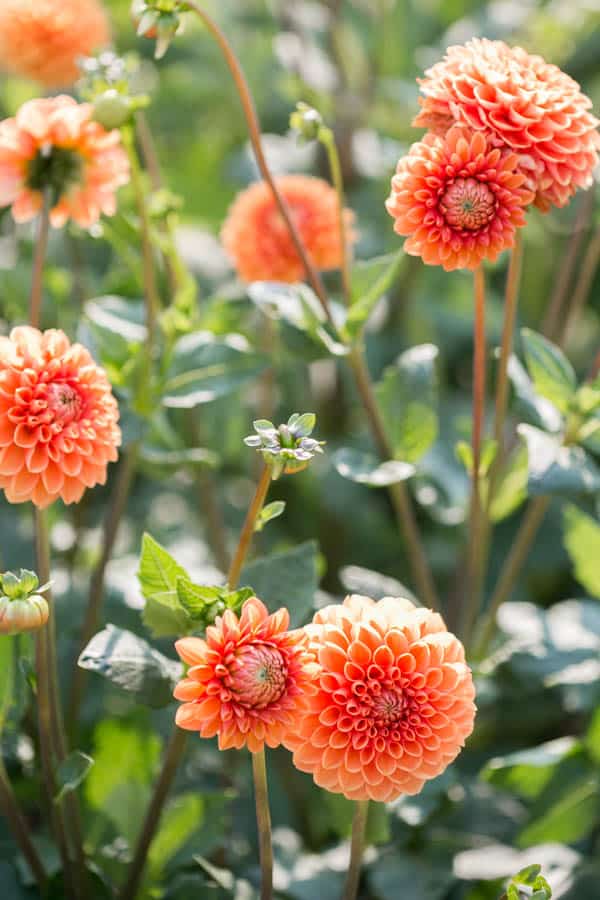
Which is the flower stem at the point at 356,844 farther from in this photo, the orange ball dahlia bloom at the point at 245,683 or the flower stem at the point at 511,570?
the flower stem at the point at 511,570

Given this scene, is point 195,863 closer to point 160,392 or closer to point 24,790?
point 24,790

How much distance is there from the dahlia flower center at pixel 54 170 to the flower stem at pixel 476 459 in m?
0.26

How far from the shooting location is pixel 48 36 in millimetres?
1023

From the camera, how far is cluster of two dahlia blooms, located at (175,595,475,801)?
49cm

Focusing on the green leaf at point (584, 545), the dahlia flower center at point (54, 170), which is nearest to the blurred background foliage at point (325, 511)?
the green leaf at point (584, 545)

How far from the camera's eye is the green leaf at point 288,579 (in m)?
0.66

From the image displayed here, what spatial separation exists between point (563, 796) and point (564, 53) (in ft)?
2.95

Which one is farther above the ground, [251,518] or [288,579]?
[251,518]

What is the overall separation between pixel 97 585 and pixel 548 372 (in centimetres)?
33

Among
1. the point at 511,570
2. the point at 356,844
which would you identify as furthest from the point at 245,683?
the point at 511,570

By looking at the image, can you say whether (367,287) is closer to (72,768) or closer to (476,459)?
(476,459)

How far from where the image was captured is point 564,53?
136 centimetres

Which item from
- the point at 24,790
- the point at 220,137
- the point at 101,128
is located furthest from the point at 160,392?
the point at 220,137

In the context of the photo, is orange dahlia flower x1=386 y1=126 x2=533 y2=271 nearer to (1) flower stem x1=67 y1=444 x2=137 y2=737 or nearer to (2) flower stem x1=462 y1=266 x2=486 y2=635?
(2) flower stem x1=462 y1=266 x2=486 y2=635
